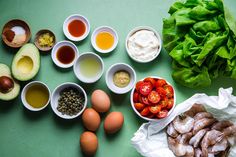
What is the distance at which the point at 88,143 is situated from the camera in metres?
→ 1.69

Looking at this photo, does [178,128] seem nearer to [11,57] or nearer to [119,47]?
[119,47]

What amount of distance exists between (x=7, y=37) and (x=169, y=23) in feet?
2.37

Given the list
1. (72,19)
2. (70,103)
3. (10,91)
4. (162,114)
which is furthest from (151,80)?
(10,91)

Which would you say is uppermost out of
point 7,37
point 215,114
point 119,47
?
point 7,37

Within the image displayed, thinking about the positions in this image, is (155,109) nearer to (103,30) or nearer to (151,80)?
(151,80)

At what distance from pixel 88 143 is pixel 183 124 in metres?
0.41

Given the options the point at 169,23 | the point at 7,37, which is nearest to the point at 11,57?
the point at 7,37

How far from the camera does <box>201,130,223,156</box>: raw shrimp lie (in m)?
1.66

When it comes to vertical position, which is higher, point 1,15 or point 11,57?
point 1,15

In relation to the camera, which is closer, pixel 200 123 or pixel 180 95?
pixel 200 123

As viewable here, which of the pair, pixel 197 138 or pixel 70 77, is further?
pixel 70 77

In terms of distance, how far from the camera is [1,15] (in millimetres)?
1869

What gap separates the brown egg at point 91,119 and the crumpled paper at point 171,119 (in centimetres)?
17

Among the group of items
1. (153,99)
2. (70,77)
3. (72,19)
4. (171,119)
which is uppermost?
(72,19)
